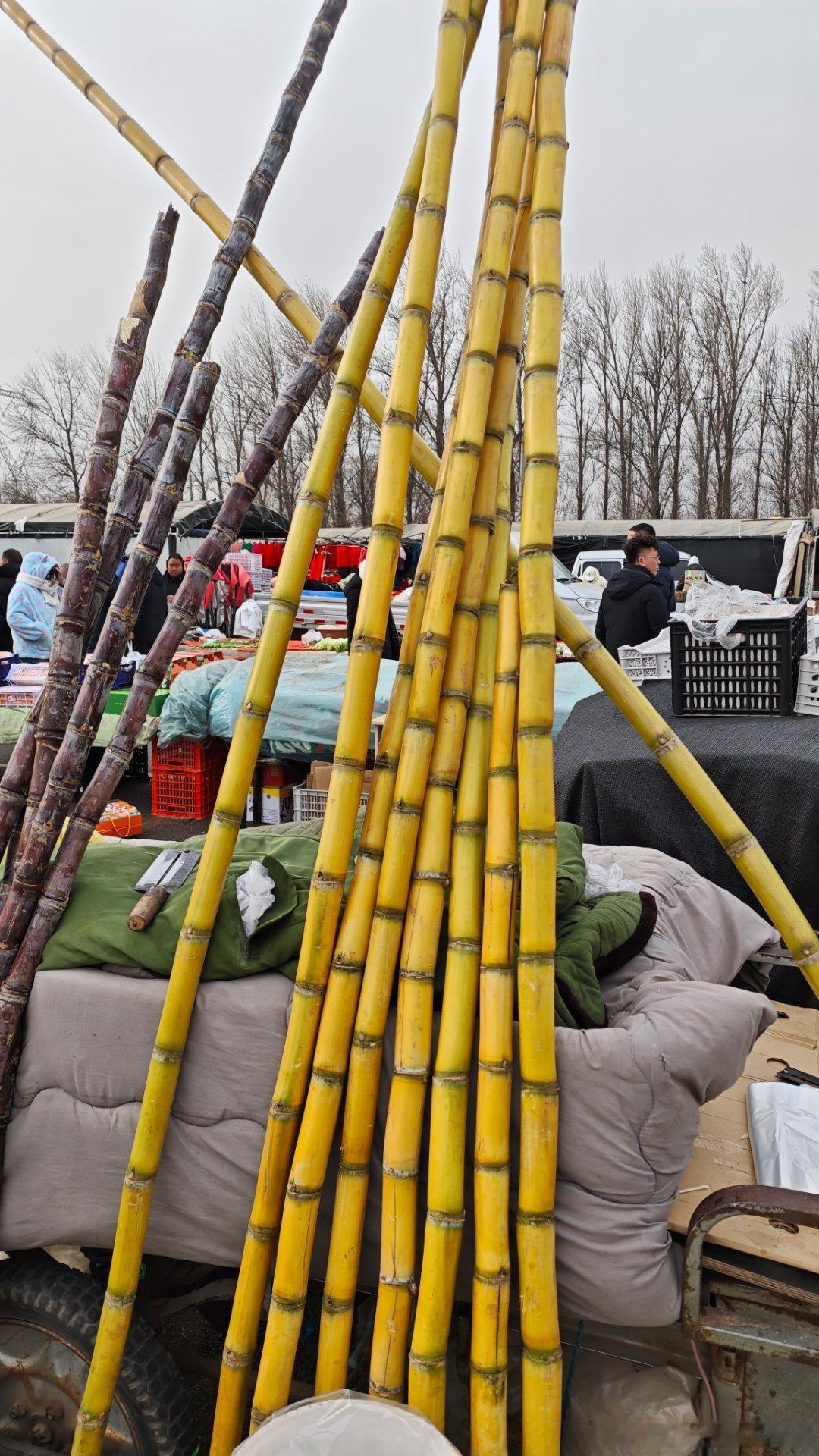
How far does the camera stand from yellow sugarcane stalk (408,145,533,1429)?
1.72 meters

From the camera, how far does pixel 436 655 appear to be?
6.08ft

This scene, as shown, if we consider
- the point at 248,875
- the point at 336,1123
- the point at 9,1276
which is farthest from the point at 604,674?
the point at 9,1276

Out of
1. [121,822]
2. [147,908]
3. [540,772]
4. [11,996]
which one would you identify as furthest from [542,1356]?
[121,822]

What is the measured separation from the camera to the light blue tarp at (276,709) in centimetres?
698

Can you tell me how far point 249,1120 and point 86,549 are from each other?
4.48 feet

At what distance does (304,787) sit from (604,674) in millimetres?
4532

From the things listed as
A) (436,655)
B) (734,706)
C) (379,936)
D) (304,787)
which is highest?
(436,655)

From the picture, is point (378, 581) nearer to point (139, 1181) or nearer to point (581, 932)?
point (581, 932)

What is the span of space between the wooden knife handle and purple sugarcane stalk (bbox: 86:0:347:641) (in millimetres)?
705

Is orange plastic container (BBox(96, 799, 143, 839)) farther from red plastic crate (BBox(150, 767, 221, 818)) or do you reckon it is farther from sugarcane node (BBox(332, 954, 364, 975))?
sugarcane node (BBox(332, 954, 364, 975))

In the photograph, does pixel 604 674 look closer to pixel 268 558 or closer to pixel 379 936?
pixel 379 936

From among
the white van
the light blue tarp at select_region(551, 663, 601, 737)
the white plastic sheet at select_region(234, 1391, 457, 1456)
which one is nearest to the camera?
the white plastic sheet at select_region(234, 1391, 457, 1456)

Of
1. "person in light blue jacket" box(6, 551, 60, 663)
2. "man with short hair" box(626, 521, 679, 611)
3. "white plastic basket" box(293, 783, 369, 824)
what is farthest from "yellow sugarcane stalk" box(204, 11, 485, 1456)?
"person in light blue jacket" box(6, 551, 60, 663)

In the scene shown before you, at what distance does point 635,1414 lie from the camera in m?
1.97
